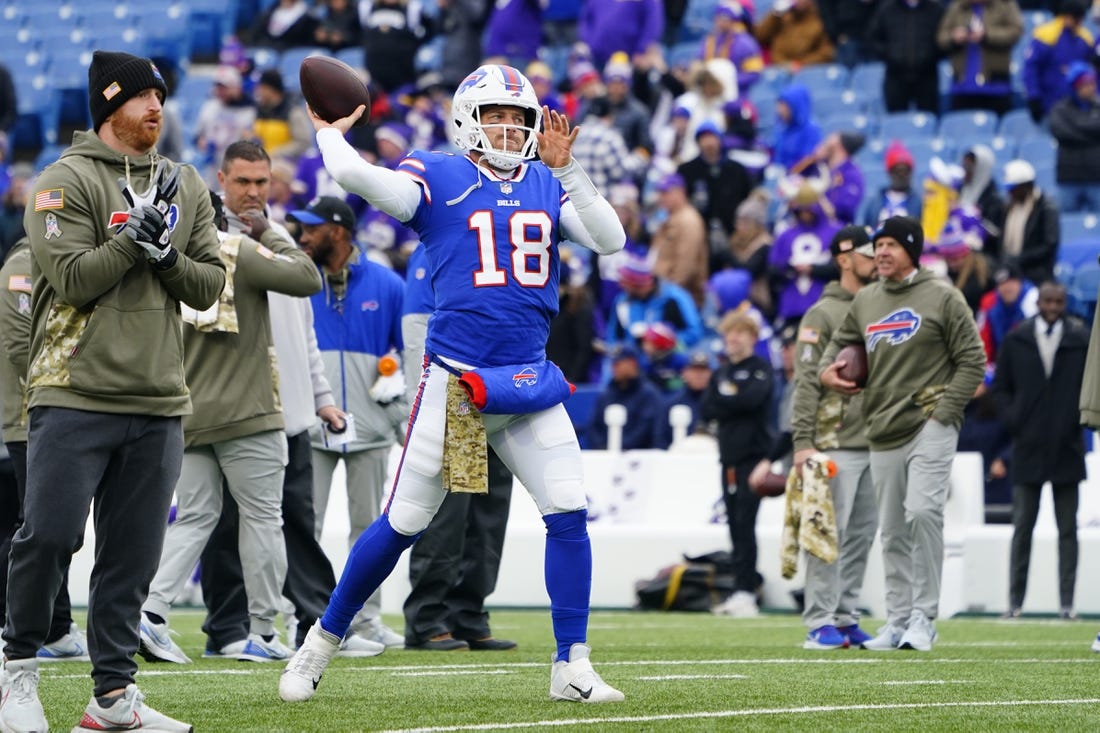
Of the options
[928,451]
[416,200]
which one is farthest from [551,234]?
[928,451]

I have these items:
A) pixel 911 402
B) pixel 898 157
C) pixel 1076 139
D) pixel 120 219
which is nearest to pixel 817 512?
pixel 911 402

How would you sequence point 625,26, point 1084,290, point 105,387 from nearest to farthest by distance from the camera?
point 105,387 < point 1084,290 < point 625,26

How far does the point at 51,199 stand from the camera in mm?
5180

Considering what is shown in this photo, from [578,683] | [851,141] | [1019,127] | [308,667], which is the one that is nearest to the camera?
[578,683]

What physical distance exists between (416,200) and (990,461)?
8.19 metres

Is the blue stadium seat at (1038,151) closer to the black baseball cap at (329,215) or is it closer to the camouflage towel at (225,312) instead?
the black baseball cap at (329,215)

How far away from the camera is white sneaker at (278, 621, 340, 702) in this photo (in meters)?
6.06

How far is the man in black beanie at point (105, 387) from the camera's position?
16.8ft

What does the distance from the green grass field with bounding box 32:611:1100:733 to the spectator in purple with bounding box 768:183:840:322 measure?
555 cm

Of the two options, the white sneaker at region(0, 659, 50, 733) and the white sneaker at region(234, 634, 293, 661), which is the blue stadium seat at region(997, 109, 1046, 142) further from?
the white sneaker at region(0, 659, 50, 733)

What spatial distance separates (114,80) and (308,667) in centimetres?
199

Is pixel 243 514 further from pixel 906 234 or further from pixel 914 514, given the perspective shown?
pixel 906 234

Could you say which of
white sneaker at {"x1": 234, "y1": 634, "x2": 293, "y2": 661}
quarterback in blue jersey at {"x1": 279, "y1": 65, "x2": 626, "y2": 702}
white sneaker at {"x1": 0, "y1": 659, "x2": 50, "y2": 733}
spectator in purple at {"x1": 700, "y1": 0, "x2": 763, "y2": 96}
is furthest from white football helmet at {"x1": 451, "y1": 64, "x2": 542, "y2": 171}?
spectator in purple at {"x1": 700, "y1": 0, "x2": 763, "y2": 96}

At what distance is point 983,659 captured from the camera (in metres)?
8.10
